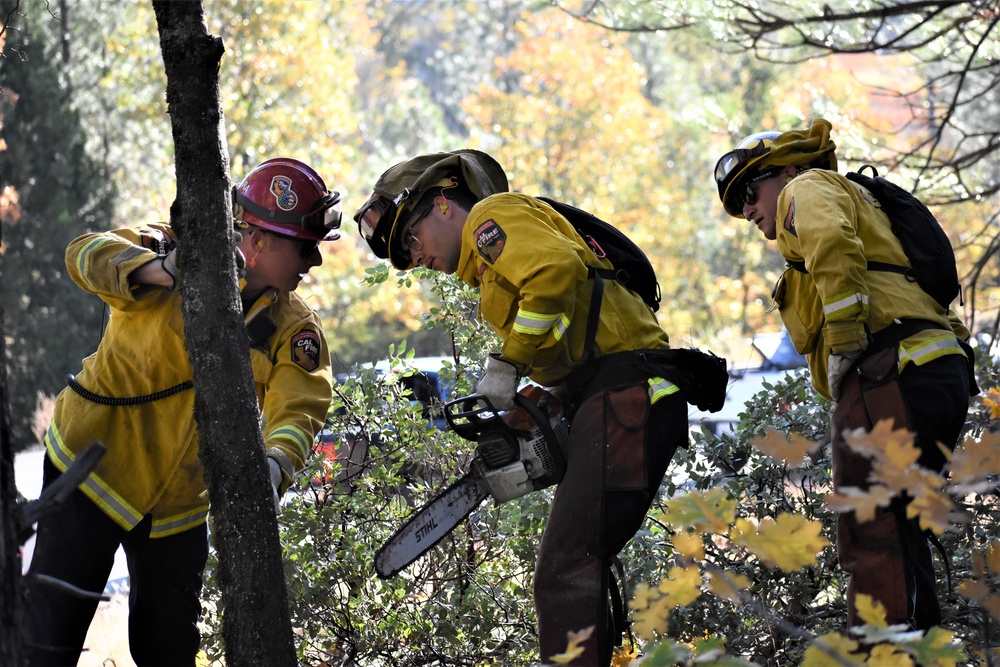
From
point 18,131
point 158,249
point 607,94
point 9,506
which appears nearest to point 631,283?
point 158,249

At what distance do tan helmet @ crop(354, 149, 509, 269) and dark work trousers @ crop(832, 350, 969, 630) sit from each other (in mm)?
1407

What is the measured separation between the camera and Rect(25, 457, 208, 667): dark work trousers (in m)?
3.00

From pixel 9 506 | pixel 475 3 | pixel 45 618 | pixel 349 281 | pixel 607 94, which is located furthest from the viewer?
pixel 475 3

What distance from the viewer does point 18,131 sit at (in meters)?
15.8

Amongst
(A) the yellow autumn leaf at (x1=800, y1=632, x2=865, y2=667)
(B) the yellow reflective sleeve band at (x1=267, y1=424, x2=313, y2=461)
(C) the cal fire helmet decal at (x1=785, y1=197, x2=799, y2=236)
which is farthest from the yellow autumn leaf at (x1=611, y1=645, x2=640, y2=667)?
(A) the yellow autumn leaf at (x1=800, y1=632, x2=865, y2=667)

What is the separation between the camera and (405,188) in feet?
10.6

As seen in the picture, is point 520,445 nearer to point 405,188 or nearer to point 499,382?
point 499,382

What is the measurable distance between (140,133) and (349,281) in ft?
15.3

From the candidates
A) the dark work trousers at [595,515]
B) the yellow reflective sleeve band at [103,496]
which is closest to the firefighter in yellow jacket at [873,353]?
the dark work trousers at [595,515]

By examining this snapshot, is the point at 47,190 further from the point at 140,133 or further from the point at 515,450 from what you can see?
the point at 515,450

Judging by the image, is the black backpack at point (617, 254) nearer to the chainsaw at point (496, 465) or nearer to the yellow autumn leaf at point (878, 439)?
the chainsaw at point (496, 465)

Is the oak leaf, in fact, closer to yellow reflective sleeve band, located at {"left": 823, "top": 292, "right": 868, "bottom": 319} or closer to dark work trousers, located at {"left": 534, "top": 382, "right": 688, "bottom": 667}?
dark work trousers, located at {"left": 534, "top": 382, "right": 688, "bottom": 667}

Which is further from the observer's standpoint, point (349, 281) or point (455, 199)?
point (349, 281)

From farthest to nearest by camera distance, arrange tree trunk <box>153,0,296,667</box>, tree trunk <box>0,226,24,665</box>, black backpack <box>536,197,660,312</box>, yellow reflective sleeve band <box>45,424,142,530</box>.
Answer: black backpack <box>536,197,660,312</box>, yellow reflective sleeve band <box>45,424,142,530</box>, tree trunk <box>153,0,296,667</box>, tree trunk <box>0,226,24,665</box>
